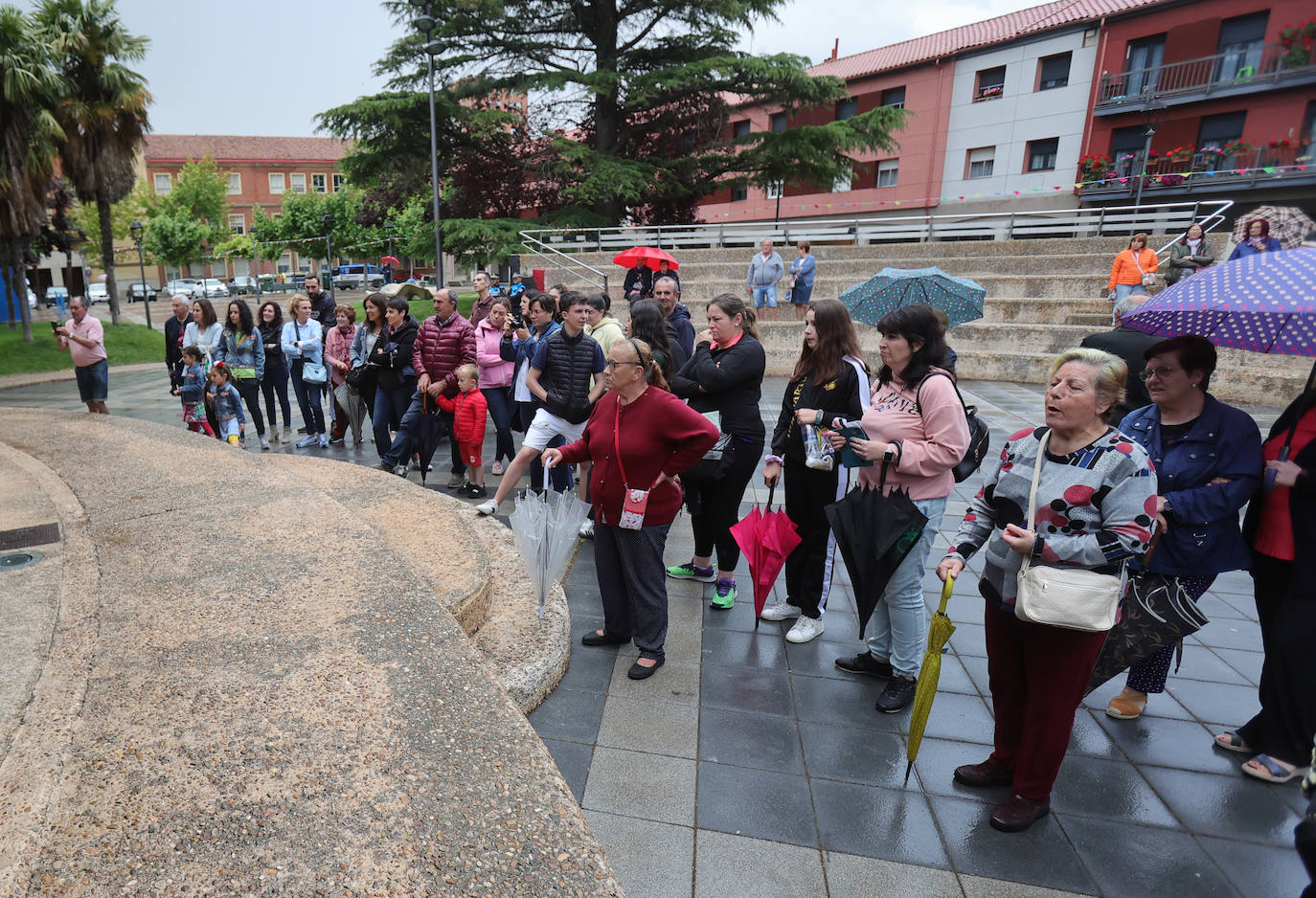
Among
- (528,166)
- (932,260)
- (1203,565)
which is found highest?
(528,166)

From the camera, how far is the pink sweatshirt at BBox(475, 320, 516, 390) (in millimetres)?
A: 6930

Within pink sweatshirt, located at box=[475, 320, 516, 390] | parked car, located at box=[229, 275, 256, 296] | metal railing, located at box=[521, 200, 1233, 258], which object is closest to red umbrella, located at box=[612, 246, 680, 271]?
pink sweatshirt, located at box=[475, 320, 516, 390]

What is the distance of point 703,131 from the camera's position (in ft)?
71.7

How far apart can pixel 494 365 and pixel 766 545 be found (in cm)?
391

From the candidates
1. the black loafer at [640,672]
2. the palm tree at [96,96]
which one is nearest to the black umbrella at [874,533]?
the black loafer at [640,672]

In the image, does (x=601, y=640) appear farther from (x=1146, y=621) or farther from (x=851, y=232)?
(x=851, y=232)

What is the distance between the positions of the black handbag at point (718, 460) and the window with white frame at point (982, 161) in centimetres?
2919

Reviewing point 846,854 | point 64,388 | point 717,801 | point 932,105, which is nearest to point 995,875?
point 846,854

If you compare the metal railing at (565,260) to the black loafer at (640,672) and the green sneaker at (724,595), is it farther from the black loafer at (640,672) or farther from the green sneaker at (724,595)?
the black loafer at (640,672)

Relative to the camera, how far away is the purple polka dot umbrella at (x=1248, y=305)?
2641 millimetres

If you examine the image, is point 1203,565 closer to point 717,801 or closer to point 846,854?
point 846,854

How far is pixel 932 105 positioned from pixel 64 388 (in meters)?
29.7

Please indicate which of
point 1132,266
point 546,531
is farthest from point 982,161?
point 546,531

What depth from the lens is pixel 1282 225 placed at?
34.5 ft
